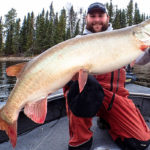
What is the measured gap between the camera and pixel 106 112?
8.75 ft

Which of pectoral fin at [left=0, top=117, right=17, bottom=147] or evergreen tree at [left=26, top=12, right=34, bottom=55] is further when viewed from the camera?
evergreen tree at [left=26, top=12, right=34, bottom=55]

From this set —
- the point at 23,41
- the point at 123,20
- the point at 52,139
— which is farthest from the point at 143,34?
the point at 123,20

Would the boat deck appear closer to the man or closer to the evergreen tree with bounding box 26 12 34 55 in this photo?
the man

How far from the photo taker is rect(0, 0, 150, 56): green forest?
38.2 m

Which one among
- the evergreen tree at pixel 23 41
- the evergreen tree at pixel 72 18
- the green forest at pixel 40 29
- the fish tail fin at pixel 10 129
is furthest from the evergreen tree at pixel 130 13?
the fish tail fin at pixel 10 129

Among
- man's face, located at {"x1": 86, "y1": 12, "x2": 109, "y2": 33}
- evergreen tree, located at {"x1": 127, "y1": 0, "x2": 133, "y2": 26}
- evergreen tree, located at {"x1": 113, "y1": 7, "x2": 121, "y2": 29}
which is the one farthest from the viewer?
evergreen tree, located at {"x1": 127, "y1": 0, "x2": 133, "y2": 26}

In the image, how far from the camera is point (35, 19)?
47375 mm

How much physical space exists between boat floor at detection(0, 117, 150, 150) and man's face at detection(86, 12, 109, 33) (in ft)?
6.03

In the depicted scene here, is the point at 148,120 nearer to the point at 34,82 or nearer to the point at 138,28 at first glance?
the point at 138,28

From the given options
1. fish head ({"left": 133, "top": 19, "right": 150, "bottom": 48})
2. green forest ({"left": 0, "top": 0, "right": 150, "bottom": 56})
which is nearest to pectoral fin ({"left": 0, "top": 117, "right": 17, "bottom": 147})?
fish head ({"left": 133, "top": 19, "right": 150, "bottom": 48})

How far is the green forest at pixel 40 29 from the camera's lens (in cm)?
3816

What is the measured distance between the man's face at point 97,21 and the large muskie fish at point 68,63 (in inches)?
54.0

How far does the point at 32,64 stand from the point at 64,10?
5006cm

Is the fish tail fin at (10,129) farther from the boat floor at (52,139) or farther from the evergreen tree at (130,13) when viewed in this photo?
the evergreen tree at (130,13)
